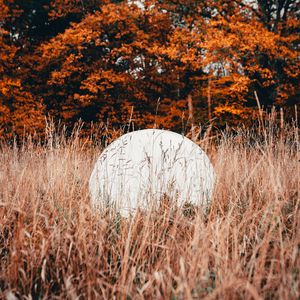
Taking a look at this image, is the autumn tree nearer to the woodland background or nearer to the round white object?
the woodland background

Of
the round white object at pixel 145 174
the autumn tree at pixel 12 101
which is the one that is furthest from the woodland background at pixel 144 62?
the round white object at pixel 145 174

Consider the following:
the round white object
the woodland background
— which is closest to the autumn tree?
the woodland background

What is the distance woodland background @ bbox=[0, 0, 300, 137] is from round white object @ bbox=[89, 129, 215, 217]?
21.4 ft

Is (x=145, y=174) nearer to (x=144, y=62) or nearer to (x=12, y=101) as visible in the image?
(x=144, y=62)

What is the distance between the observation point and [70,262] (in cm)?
205

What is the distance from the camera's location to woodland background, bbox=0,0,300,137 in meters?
10.1

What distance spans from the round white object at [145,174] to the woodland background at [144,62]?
652 centimetres

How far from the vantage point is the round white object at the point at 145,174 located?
9.56 feet

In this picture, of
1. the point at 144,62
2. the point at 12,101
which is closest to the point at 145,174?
the point at 144,62

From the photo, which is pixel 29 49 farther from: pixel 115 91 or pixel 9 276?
pixel 9 276

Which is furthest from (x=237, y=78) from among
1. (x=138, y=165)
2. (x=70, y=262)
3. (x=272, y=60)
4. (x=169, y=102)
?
(x=70, y=262)

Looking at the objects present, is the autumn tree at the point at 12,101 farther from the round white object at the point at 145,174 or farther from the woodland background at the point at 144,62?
the round white object at the point at 145,174

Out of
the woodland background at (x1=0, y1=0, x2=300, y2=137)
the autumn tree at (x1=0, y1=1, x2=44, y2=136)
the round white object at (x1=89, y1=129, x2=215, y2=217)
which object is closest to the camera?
the round white object at (x1=89, y1=129, x2=215, y2=217)

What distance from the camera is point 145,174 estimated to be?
3242mm
